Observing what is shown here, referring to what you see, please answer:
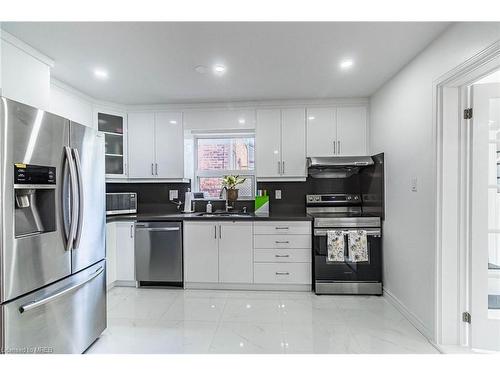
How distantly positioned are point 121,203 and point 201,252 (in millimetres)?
1293

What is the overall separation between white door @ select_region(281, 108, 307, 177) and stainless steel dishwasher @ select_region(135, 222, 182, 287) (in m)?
1.60

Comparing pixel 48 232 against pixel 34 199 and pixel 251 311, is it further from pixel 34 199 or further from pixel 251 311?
pixel 251 311

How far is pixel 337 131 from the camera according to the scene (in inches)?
130

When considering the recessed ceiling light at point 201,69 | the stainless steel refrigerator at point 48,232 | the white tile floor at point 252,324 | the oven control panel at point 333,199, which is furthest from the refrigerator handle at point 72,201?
the oven control panel at point 333,199

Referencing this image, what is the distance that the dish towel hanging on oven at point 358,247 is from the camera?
2822mm

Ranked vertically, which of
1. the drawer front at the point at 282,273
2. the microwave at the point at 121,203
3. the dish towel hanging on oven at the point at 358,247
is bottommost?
the drawer front at the point at 282,273

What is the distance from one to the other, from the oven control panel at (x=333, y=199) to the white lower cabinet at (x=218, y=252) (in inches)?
40.0

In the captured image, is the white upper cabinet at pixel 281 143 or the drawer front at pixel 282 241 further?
the white upper cabinet at pixel 281 143

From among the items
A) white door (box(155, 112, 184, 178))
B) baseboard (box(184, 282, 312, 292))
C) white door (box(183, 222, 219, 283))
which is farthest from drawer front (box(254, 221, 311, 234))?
white door (box(155, 112, 184, 178))

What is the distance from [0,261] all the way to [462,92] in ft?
10.1

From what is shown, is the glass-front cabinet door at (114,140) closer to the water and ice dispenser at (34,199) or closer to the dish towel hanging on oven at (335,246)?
the water and ice dispenser at (34,199)

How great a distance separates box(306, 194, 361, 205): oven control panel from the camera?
11.3 feet

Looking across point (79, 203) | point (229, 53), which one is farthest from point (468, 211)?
point (79, 203)
